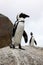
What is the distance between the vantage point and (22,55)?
1338cm

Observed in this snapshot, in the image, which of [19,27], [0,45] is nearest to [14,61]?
[19,27]

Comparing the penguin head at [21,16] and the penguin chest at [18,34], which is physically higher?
the penguin head at [21,16]

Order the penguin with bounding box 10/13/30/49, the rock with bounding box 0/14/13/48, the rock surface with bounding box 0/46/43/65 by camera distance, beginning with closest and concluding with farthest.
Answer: the rock surface with bounding box 0/46/43/65
the penguin with bounding box 10/13/30/49
the rock with bounding box 0/14/13/48

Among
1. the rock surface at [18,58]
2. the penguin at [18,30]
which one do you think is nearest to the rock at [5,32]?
the penguin at [18,30]

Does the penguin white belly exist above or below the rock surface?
above

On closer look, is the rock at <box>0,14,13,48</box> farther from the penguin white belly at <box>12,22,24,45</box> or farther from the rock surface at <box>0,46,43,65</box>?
the rock surface at <box>0,46,43,65</box>

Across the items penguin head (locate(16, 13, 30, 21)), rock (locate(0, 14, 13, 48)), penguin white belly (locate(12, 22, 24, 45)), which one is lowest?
rock (locate(0, 14, 13, 48))

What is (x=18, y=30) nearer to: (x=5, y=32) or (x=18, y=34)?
(x=18, y=34)

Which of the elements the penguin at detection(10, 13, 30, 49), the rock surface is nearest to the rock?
the penguin at detection(10, 13, 30, 49)

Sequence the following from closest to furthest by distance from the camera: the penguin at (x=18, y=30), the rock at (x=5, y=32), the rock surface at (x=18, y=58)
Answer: the rock surface at (x=18, y=58)
the penguin at (x=18, y=30)
the rock at (x=5, y=32)

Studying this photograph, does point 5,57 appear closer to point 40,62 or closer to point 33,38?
point 40,62

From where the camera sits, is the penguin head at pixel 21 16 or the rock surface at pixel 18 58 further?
the penguin head at pixel 21 16

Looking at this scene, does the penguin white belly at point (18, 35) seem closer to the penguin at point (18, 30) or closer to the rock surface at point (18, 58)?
the penguin at point (18, 30)

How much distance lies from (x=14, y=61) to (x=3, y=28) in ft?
60.3
